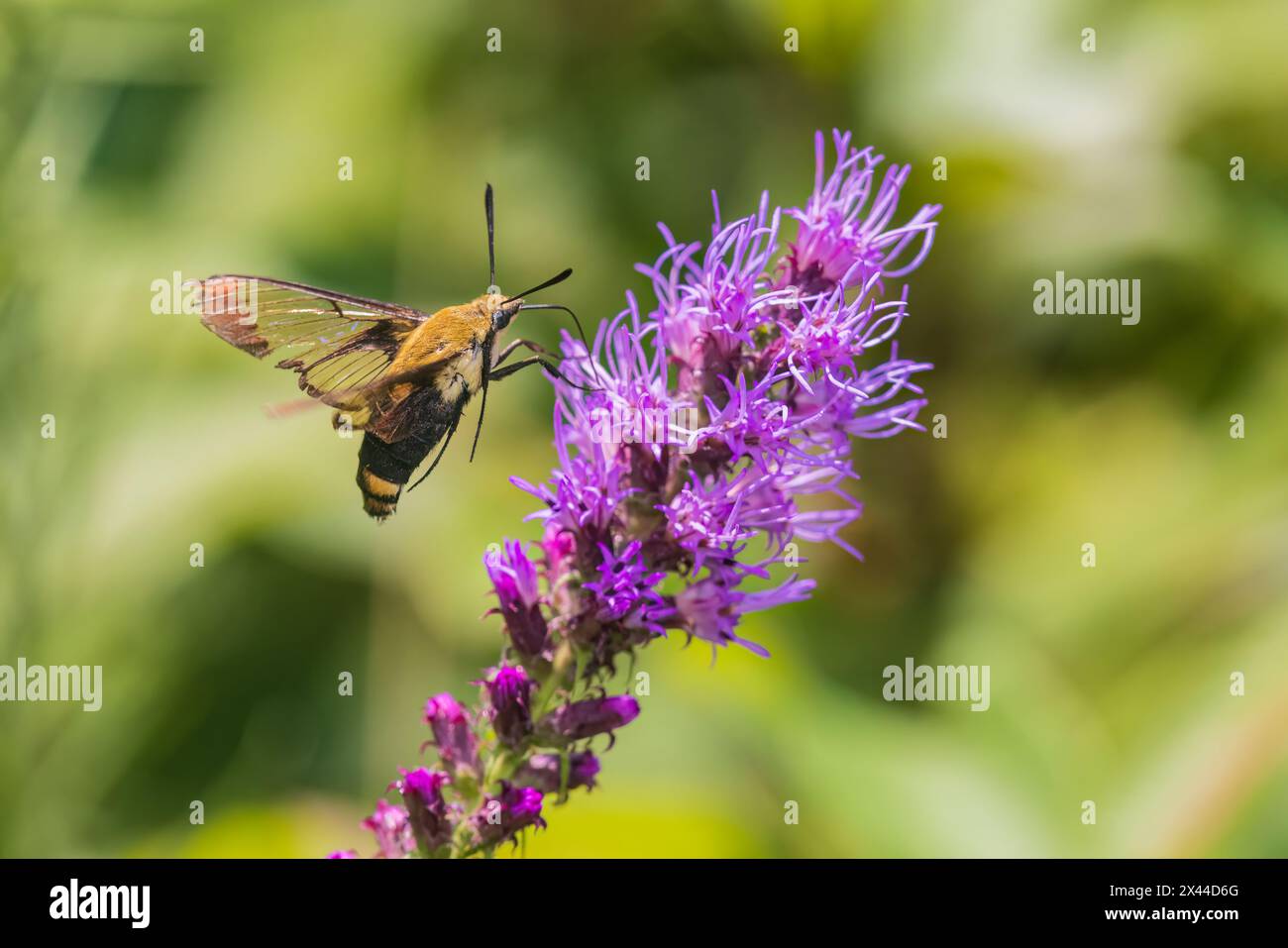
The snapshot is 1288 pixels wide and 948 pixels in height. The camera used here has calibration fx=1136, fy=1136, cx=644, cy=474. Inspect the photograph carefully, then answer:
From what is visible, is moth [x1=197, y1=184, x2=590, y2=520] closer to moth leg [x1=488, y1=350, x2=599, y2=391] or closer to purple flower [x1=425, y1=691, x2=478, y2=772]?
moth leg [x1=488, y1=350, x2=599, y2=391]

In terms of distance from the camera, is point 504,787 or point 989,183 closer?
point 504,787

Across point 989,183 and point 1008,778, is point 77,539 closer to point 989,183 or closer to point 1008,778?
point 1008,778

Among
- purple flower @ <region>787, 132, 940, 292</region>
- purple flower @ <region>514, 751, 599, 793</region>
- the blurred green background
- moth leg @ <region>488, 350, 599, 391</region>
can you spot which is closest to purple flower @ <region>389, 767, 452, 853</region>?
purple flower @ <region>514, 751, 599, 793</region>

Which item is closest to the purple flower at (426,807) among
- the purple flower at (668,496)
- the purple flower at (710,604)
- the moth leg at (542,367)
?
the purple flower at (668,496)

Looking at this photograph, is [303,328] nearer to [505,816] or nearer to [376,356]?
[376,356]

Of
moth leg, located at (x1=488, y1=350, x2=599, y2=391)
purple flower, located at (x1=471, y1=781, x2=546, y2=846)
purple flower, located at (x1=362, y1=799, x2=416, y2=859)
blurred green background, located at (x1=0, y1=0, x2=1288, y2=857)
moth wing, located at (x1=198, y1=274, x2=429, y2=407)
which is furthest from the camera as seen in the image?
blurred green background, located at (x1=0, y1=0, x2=1288, y2=857)

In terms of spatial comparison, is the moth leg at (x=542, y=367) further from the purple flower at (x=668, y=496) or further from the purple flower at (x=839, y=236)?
the purple flower at (x=839, y=236)

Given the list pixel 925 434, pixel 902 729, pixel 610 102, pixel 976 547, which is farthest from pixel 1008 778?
pixel 610 102
